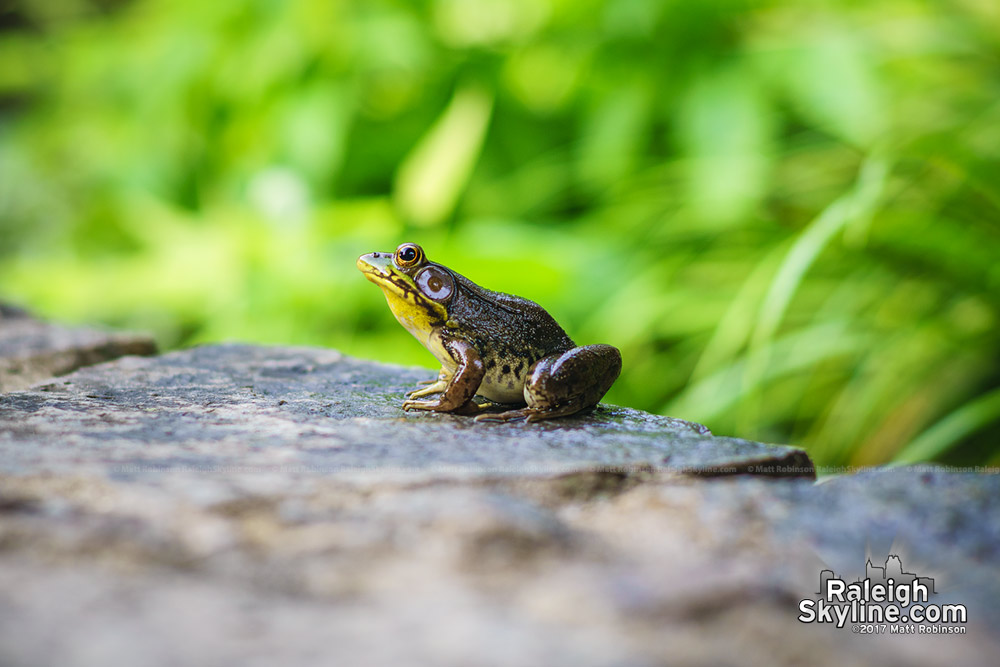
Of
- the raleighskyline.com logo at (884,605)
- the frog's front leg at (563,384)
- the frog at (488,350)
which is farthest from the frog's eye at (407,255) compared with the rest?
the raleighskyline.com logo at (884,605)

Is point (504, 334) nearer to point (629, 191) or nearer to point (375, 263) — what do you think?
point (375, 263)

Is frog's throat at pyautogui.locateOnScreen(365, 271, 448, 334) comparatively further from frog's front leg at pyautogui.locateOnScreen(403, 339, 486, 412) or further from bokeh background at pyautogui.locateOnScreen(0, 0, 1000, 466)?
bokeh background at pyautogui.locateOnScreen(0, 0, 1000, 466)

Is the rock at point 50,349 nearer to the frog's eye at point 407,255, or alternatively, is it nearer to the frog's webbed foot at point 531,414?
the frog's eye at point 407,255

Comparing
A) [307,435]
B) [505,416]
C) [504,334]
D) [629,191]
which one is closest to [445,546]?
[307,435]

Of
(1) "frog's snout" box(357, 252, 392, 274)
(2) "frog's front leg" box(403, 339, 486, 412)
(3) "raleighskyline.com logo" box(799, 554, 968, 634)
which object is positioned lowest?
(3) "raleighskyline.com logo" box(799, 554, 968, 634)

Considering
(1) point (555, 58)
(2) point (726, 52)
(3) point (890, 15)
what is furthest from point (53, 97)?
(3) point (890, 15)

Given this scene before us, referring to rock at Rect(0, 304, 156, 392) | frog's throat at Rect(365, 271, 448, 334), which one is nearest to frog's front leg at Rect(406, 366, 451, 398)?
frog's throat at Rect(365, 271, 448, 334)
